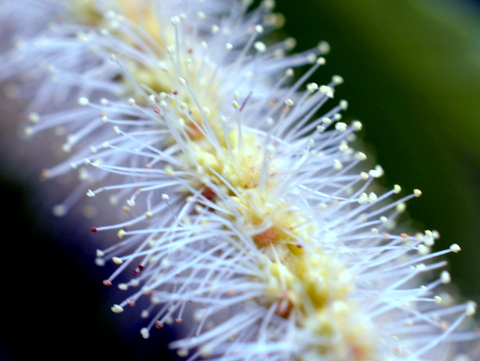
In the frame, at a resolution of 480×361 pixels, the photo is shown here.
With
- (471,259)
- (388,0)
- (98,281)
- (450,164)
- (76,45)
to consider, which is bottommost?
(471,259)

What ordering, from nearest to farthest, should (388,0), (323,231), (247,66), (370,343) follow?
(370,343) < (323,231) < (247,66) < (388,0)

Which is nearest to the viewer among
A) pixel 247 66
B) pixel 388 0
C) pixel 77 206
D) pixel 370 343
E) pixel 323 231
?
pixel 370 343

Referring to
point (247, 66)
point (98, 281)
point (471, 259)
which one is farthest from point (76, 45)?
point (471, 259)

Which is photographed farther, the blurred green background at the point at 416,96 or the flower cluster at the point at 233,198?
the blurred green background at the point at 416,96

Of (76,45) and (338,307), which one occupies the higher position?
(76,45)

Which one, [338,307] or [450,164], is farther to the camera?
[450,164]

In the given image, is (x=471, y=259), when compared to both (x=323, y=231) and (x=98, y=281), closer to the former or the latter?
(x=323, y=231)

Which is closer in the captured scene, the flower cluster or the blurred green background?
the flower cluster

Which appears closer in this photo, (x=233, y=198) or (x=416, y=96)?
(x=233, y=198)
